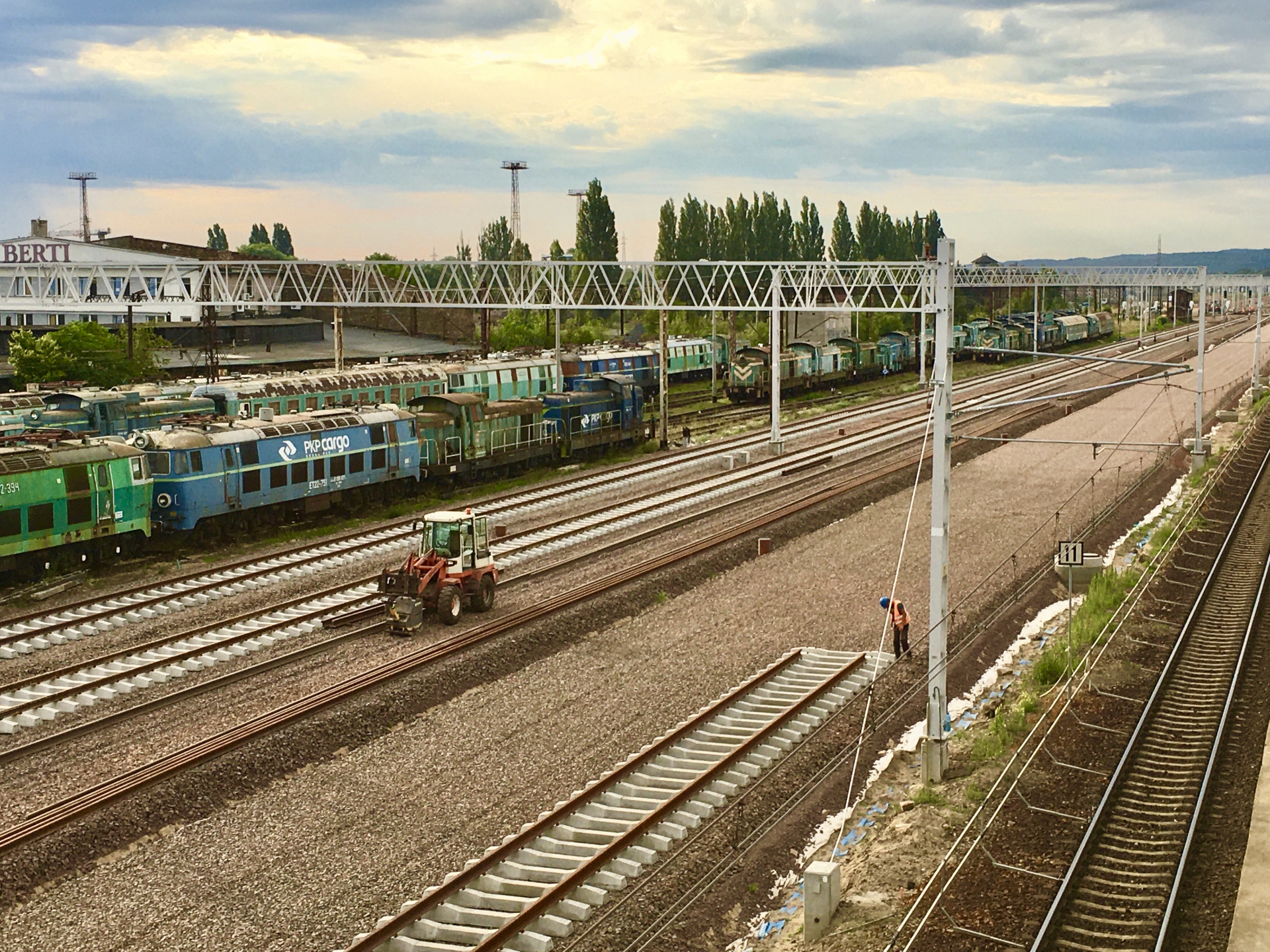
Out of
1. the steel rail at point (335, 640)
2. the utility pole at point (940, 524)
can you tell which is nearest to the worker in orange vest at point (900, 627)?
the utility pole at point (940, 524)

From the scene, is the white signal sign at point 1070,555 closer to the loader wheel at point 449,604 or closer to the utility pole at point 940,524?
the utility pole at point 940,524

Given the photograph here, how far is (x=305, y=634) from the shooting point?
25109 millimetres

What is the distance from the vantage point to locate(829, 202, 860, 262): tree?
132m

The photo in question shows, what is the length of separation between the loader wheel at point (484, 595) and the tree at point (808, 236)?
348ft

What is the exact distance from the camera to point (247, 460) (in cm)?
3406

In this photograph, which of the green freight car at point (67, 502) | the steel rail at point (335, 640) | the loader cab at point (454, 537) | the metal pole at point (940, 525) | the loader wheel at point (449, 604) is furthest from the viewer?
the green freight car at point (67, 502)

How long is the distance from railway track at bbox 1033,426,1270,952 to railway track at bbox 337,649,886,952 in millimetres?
4666

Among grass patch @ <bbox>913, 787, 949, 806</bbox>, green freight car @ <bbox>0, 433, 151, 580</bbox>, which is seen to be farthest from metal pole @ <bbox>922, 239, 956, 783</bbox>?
green freight car @ <bbox>0, 433, 151, 580</bbox>

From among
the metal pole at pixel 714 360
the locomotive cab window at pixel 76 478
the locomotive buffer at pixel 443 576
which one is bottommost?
the locomotive buffer at pixel 443 576

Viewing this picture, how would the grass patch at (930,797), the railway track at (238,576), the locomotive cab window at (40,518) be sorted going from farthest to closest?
the locomotive cab window at (40,518)
the railway track at (238,576)
the grass patch at (930,797)

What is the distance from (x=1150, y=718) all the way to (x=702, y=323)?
307 ft

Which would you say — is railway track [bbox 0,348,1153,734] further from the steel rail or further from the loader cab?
the loader cab

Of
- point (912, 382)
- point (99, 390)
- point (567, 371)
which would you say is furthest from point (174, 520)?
point (912, 382)

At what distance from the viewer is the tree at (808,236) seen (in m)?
130
